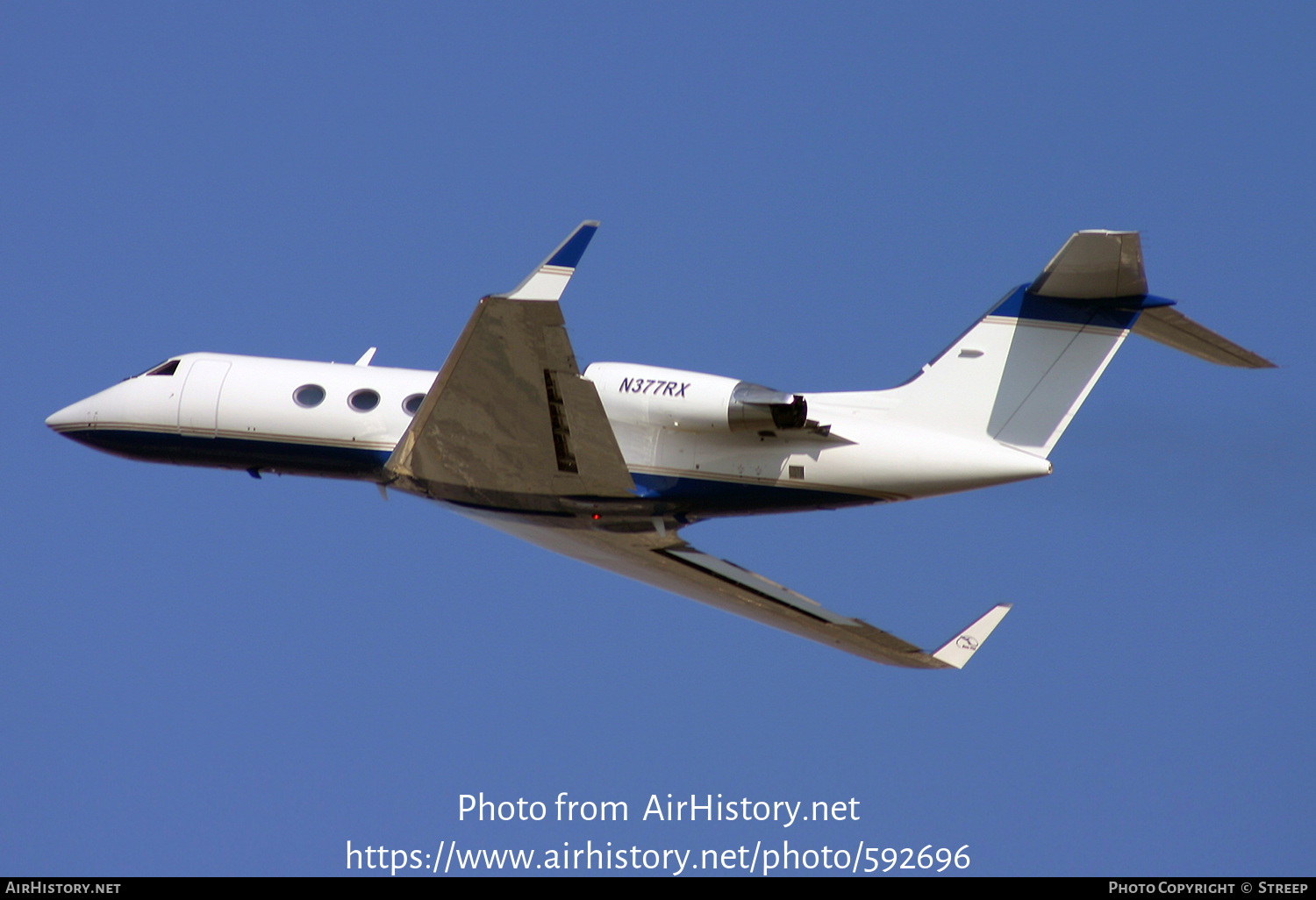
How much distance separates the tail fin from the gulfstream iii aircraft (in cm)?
2

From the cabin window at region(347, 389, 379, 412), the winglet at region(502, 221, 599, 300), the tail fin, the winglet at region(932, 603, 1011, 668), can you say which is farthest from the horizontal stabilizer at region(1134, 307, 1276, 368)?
the cabin window at region(347, 389, 379, 412)

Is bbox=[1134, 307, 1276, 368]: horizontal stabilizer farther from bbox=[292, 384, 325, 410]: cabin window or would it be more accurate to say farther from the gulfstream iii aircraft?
bbox=[292, 384, 325, 410]: cabin window

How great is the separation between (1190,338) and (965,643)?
584cm

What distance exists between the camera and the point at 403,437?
18.7 metres

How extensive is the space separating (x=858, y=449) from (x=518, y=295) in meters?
4.88

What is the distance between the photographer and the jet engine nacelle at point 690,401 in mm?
18188

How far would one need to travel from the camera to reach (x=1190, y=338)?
60.7 feet

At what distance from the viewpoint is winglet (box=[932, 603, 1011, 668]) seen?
72.5ft

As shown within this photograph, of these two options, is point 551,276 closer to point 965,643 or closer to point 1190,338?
point 1190,338

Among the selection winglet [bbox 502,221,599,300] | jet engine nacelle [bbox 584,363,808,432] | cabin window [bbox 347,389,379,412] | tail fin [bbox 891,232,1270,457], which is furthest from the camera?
cabin window [bbox 347,389,379,412]

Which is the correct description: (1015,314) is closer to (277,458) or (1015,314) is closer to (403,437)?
(403,437)

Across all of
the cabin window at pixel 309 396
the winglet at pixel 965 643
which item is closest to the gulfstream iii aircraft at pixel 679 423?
the cabin window at pixel 309 396

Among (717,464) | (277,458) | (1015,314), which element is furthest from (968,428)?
(277,458)

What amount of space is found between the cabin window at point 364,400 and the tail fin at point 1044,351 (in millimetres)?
6911
